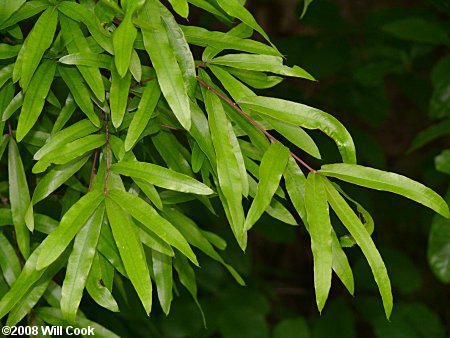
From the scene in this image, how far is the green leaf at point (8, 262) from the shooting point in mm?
1014

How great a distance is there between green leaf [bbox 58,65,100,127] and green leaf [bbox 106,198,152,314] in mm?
136

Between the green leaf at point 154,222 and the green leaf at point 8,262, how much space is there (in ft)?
0.91

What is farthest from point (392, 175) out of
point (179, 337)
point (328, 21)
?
point (328, 21)

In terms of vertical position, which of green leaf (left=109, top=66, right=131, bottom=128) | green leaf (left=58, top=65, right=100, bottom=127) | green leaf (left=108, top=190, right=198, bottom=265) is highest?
green leaf (left=109, top=66, right=131, bottom=128)

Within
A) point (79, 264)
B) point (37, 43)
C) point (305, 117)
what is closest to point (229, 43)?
point (305, 117)

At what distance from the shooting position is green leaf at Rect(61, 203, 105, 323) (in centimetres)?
83

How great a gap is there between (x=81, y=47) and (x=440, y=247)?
0.95 metres

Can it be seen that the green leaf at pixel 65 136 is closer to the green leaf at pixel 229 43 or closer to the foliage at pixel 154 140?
the foliage at pixel 154 140

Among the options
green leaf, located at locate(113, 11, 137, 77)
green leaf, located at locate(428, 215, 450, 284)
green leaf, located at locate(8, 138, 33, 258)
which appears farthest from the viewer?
green leaf, located at locate(428, 215, 450, 284)

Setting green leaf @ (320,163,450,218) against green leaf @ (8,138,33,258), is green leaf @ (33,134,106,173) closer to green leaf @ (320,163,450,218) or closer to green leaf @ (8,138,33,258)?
green leaf @ (8,138,33,258)

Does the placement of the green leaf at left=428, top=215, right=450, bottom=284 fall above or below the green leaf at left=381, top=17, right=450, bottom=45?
below

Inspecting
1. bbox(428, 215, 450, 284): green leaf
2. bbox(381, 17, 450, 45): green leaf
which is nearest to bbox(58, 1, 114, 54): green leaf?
bbox(428, 215, 450, 284): green leaf

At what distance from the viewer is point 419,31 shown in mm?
1650

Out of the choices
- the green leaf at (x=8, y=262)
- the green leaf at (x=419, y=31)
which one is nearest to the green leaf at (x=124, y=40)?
the green leaf at (x=8, y=262)
